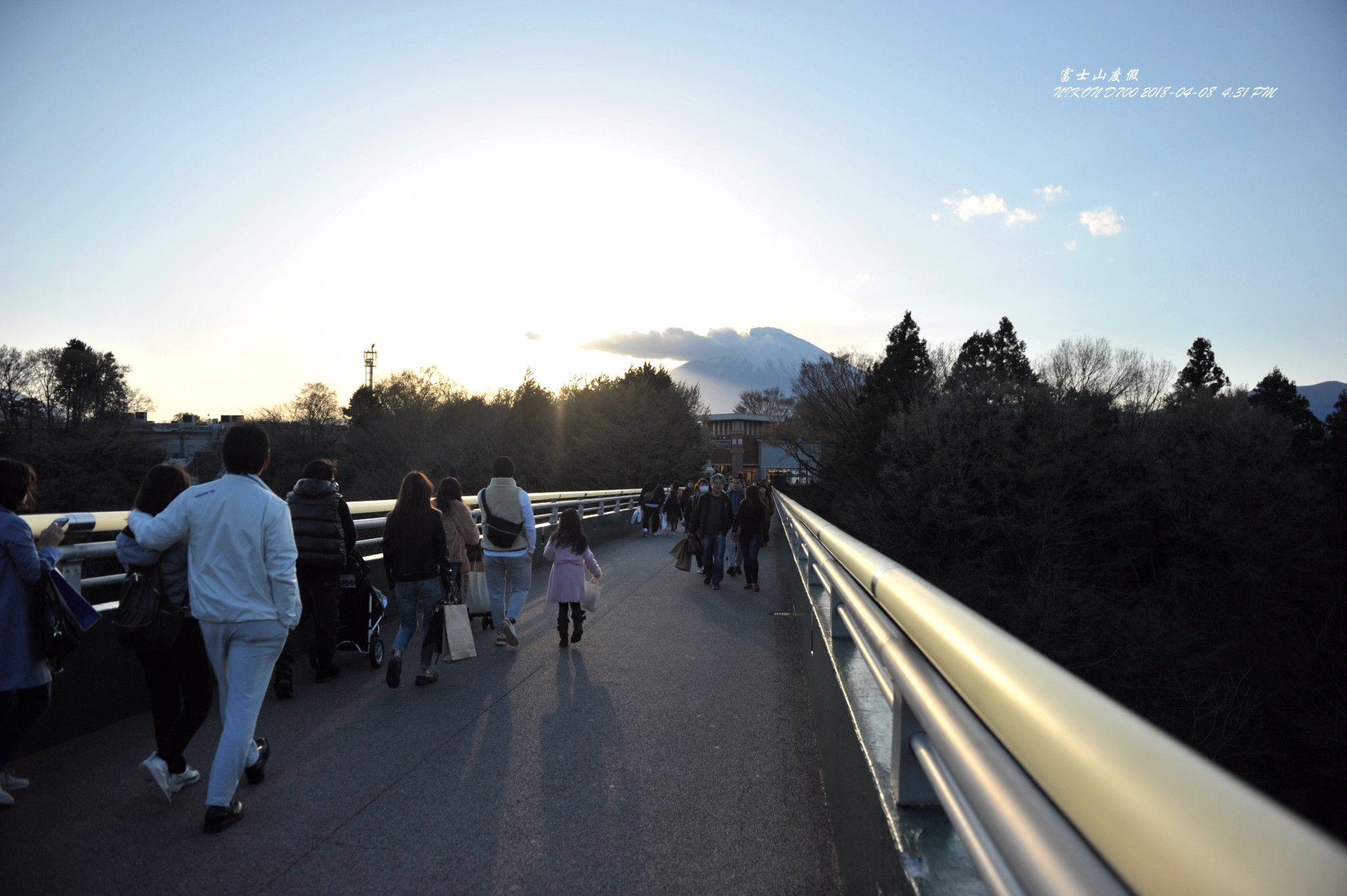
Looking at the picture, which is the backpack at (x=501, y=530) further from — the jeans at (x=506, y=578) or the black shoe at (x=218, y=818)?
the black shoe at (x=218, y=818)

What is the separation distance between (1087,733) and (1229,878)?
0.96 ft

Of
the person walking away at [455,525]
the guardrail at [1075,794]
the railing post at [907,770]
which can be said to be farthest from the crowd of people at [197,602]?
the guardrail at [1075,794]

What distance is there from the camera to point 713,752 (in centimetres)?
529

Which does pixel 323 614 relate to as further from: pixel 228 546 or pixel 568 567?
pixel 228 546

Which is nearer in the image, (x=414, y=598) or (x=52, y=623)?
(x=52, y=623)

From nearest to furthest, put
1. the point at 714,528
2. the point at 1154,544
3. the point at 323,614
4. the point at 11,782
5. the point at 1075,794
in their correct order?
the point at 1075,794
the point at 11,782
the point at 323,614
the point at 714,528
the point at 1154,544

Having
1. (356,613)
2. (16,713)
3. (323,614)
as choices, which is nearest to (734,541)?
(356,613)

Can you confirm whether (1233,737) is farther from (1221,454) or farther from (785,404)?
(785,404)

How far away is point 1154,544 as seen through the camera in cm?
4431

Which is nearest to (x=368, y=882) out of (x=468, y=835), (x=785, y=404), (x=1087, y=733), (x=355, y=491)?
(x=468, y=835)

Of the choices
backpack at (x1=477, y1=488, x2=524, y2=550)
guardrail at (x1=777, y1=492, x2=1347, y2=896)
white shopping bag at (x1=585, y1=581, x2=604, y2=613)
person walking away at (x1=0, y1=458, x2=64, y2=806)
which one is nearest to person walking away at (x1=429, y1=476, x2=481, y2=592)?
backpack at (x1=477, y1=488, x2=524, y2=550)

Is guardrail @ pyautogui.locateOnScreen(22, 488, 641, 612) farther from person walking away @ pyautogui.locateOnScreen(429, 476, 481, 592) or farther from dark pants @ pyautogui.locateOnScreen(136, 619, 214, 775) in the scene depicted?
dark pants @ pyautogui.locateOnScreen(136, 619, 214, 775)

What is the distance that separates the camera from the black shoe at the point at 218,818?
402 cm

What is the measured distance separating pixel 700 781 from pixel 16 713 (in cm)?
360
